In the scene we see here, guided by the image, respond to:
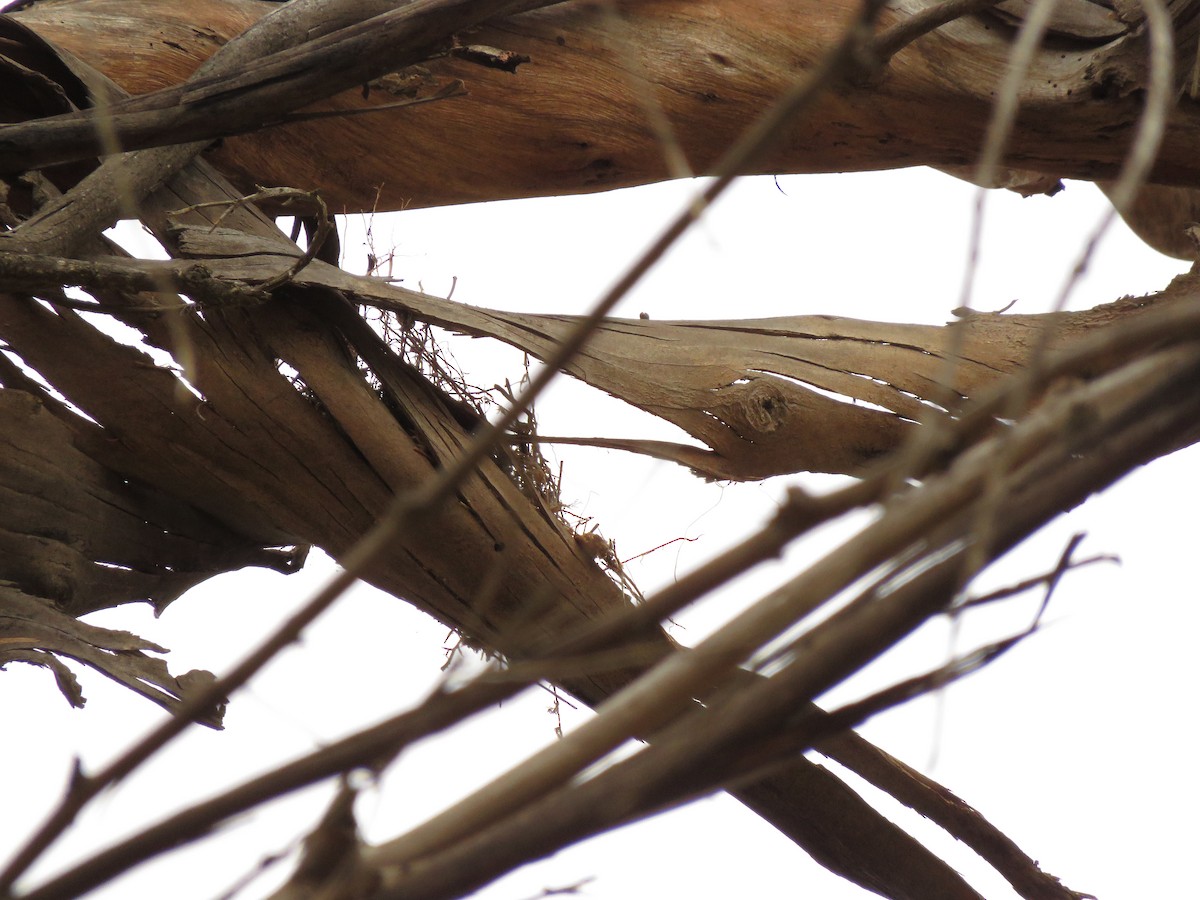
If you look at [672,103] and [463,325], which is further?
[672,103]

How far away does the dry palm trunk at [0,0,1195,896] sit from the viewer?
876 mm

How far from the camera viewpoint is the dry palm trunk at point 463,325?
2.87 feet

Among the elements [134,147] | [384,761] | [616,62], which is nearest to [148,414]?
[134,147]

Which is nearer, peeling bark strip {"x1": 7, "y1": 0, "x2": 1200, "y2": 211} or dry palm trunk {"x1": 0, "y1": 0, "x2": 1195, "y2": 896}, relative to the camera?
dry palm trunk {"x1": 0, "y1": 0, "x2": 1195, "y2": 896}

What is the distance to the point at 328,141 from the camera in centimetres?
103

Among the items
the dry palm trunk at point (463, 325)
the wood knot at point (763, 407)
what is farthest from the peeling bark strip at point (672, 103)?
the wood knot at point (763, 407)

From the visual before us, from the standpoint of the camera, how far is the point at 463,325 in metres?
0.95

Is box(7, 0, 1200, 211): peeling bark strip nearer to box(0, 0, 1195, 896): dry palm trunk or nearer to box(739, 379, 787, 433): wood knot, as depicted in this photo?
box(0, 0, 1195, 896): dry palm trunk

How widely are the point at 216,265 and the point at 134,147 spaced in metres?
0.10

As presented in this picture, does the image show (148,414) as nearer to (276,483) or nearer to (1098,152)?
(276,483)

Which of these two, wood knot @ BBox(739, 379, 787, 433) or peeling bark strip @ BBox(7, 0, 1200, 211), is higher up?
peeling bark strip @ BBox(7, 0, 1200, 211)

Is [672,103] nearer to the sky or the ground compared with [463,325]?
nearer to the sky

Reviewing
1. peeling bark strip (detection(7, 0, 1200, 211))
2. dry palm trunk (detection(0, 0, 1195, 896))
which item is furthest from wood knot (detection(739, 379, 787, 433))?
peeling bark strip (detection(7, 0, 1200, 211))

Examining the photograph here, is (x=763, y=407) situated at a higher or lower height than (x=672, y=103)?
lower
